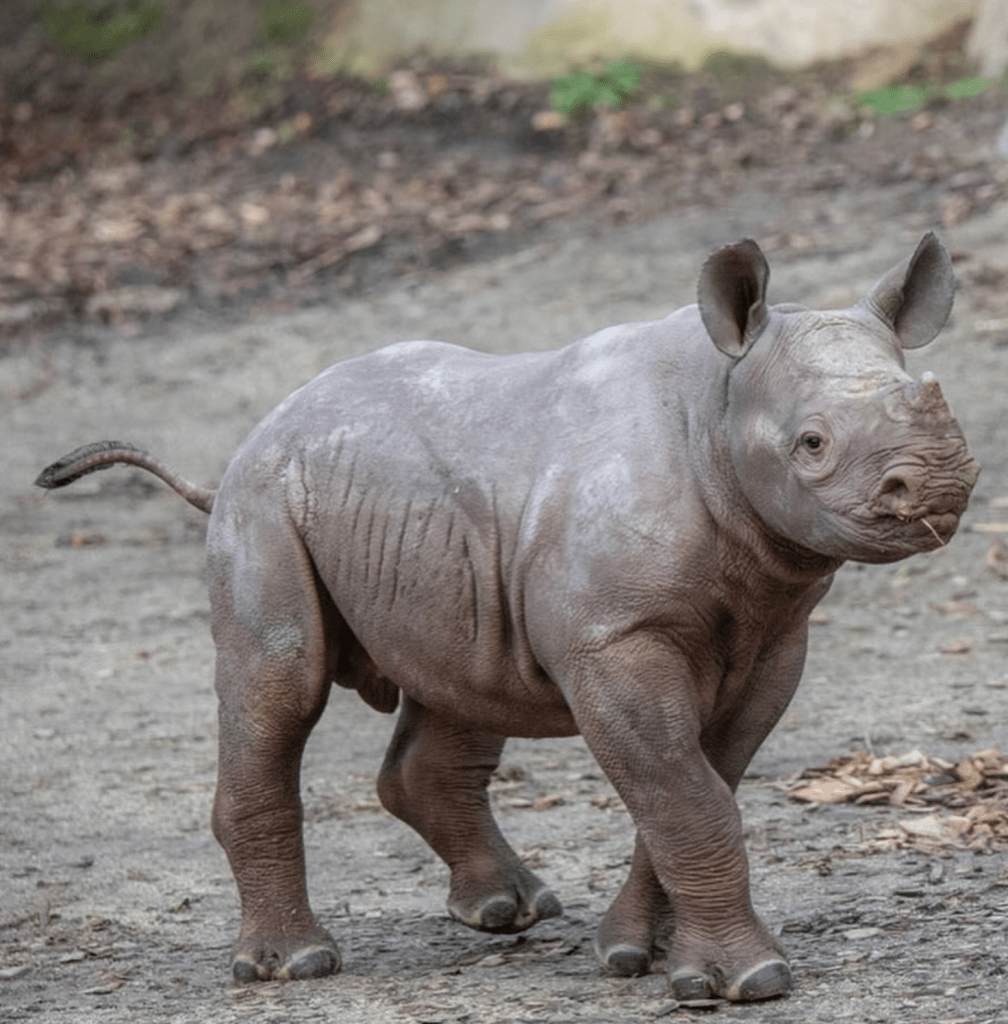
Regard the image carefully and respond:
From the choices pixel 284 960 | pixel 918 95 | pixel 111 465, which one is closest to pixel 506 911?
pixel 284 960

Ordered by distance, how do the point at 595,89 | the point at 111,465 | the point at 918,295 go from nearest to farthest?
the point at 918,295 < the point at 111,465 < the point at 595,89

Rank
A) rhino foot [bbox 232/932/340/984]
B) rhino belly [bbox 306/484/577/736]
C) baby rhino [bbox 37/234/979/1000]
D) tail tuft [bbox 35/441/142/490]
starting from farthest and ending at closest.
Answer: tail tuft [bbox 35/441/142/490]
rhino foot [bbox 232/932/340/984]
rhino belly [bbox 306/484/577/736]
baby rhino [bbox 37/234/979/1000]

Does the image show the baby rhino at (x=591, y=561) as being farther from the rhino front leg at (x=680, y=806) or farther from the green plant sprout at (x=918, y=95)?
the green plant sprout at (x=918, y=95)

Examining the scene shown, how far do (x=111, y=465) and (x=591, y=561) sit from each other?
6.11 ft

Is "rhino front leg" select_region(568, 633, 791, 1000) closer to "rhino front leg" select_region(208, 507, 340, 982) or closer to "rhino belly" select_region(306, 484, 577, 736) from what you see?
"rhino belly" select_region(306, 484, 577, 736)

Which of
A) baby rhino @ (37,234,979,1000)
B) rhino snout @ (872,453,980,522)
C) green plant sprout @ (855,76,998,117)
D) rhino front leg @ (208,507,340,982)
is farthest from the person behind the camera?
green plant sprout @ (855,76,998,117)

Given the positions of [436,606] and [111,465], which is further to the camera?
[111,465]

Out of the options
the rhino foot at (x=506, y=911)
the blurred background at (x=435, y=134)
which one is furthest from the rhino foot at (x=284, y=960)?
the blurred background at (x=435, y=134)

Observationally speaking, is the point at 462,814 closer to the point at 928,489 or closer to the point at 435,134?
the point at 928,489

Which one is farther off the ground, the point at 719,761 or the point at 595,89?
the point at 595,89

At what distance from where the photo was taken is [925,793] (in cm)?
705

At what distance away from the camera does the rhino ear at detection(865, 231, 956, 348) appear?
17.1ft

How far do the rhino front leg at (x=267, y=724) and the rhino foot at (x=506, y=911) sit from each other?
0.40m

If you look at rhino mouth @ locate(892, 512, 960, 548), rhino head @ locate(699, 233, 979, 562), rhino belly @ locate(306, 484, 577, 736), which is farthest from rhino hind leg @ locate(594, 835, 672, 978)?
rhino mouth @ locate(892, 512, 960, 548)
